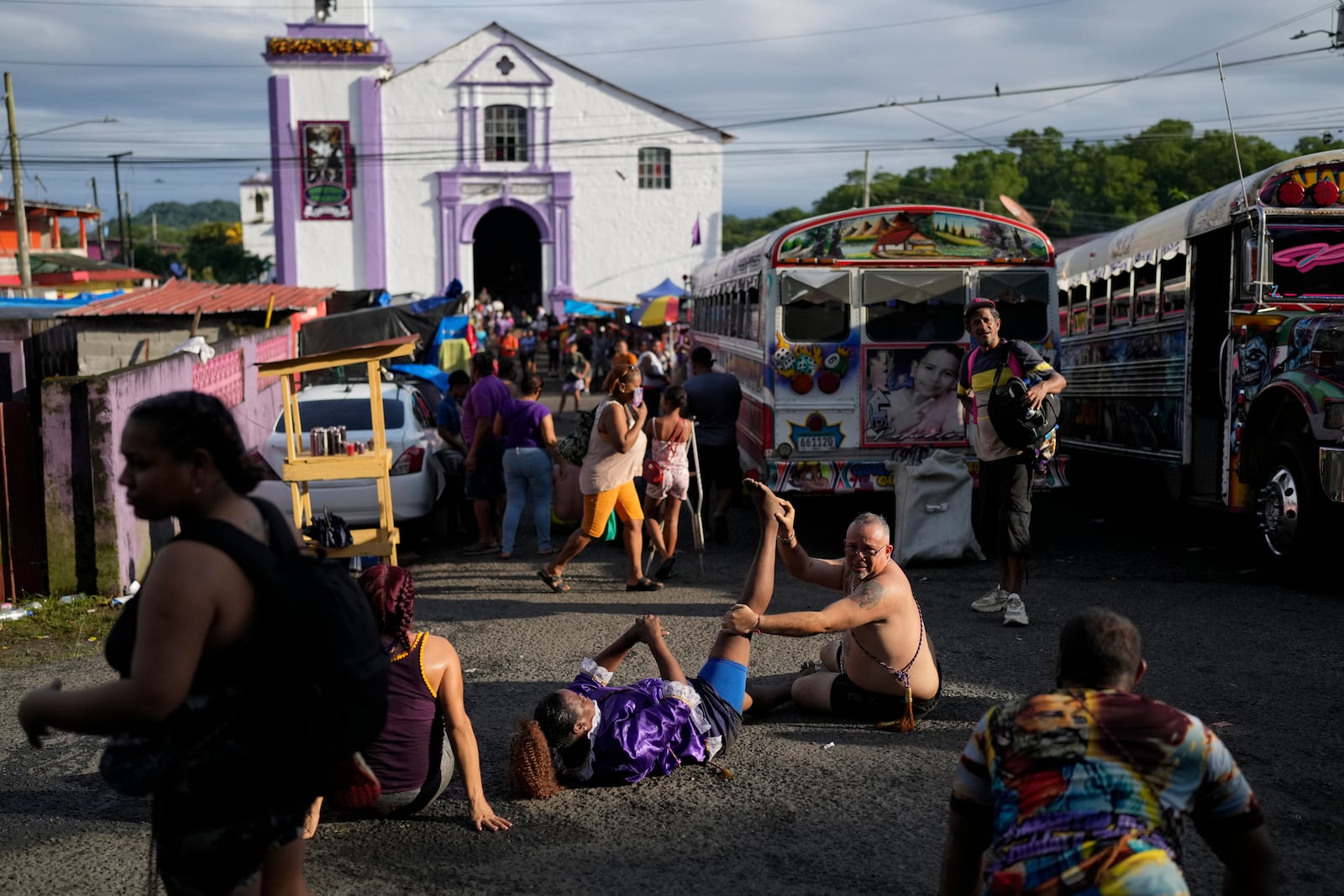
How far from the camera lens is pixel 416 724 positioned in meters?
4.78

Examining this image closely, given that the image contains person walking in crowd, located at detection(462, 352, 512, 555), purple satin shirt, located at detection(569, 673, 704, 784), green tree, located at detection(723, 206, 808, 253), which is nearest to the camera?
purple satin shirt, located at detection(569, 673, 704, 784)

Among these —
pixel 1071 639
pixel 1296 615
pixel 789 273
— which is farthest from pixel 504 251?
pixel 1071 639

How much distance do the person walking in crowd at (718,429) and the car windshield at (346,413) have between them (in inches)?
107

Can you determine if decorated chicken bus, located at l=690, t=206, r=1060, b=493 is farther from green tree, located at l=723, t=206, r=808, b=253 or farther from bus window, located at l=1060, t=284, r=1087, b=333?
green tree, located at l=723, t=206, r=808, b=253

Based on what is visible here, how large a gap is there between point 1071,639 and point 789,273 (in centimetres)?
805

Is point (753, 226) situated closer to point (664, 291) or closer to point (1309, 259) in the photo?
point (664, 291)

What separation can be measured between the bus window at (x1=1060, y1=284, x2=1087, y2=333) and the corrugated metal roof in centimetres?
1138

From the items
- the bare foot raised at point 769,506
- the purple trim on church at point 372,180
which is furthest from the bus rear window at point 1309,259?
the purple trim on church at point 372,180

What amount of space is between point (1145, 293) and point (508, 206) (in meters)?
34.8

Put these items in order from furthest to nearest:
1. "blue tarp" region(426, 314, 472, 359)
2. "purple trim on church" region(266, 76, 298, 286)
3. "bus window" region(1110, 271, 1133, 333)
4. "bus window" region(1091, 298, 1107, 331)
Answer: "purple trim on church" region(266, 76, 298, 286) < "blue tarp" region(426, 314, 472, 359) < "bus window" region(1091, 298, 1107, 331) < "bus window" region(1110, 271, 1133, 333)

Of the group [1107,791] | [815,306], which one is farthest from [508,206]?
[1107,791]

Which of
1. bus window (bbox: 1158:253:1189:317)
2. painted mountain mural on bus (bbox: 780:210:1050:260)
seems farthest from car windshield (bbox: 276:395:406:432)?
bus window (bbox: 1158:253:1189:317)

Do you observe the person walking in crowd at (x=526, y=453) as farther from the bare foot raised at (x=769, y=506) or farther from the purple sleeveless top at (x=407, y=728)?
the purple sleeveless top at (x=407, y=728)

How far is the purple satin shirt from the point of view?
5199mm
